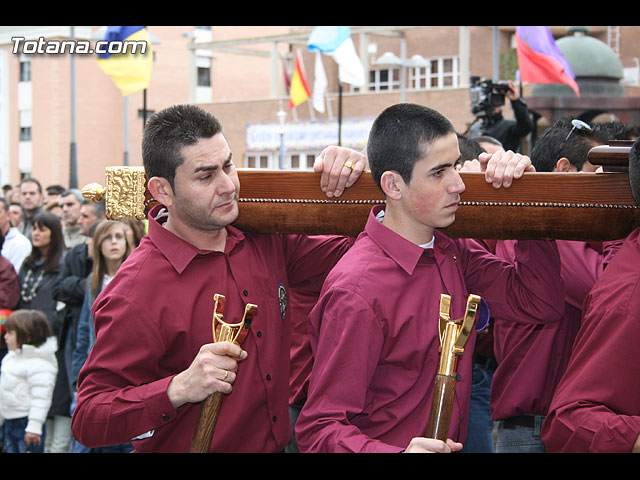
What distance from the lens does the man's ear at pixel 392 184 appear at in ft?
8.68

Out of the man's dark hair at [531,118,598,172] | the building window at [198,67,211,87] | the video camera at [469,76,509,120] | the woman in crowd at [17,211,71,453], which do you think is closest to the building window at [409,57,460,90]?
the building window at [198,67,211,87]

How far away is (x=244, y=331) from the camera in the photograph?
2457 mm

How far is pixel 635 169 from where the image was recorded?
97.3 inches

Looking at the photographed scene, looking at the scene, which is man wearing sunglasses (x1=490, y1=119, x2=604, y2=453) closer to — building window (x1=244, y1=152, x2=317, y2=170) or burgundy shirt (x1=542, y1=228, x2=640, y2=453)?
burgundy shirt (x1=542, y1=228, x2=640, y2=453)

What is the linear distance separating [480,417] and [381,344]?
1960 millimetres

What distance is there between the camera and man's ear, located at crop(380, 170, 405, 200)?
2646mm

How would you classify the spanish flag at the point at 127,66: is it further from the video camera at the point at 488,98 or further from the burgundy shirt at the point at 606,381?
the burgundy shirt at the point at 606,381

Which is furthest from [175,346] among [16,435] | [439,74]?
[439,74]

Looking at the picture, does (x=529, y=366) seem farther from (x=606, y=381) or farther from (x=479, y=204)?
(x=606, y=381)

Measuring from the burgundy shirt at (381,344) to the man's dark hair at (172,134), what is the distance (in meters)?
0.64

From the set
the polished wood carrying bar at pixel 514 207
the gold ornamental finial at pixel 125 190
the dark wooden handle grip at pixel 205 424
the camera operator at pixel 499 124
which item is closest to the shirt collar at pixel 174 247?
the gold ornamental finial at pixel 125 190

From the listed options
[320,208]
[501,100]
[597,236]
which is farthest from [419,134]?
[501,100]
